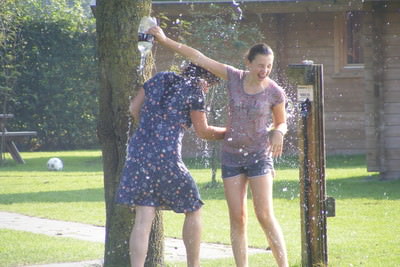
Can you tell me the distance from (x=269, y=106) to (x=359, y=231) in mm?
3858

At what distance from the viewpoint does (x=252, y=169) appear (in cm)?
634

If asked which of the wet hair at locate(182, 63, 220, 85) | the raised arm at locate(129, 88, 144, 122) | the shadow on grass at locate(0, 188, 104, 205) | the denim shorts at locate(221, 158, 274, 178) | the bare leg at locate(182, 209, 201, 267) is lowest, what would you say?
the shadow on grass at locate(0, 188, 104, 205)

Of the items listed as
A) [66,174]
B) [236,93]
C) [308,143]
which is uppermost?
[236,93]

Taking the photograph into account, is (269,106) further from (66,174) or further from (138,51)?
(66,174)

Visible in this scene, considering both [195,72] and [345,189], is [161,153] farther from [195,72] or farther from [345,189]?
[345,189]

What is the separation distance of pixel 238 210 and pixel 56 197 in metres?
7.90

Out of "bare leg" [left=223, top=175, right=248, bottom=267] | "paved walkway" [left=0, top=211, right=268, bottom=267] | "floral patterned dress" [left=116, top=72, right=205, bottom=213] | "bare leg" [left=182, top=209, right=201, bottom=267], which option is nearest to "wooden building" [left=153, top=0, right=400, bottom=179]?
"paved walkway" [left=0, top=211, right=268, bottom=267]

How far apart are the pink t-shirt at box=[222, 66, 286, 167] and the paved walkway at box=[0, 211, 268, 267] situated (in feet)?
6.99

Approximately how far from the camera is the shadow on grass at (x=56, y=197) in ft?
44.3

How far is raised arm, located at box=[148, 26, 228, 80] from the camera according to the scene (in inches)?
241

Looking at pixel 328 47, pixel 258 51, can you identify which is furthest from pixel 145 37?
pixel 328 47

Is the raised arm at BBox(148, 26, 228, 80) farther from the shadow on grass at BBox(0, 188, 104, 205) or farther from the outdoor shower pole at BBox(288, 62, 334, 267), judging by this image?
the shadow on grass at BBox(0, 188, 104, 205)

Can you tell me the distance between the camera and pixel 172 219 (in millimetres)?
11227

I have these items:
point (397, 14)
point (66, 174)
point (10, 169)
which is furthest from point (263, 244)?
point (10, 169)
